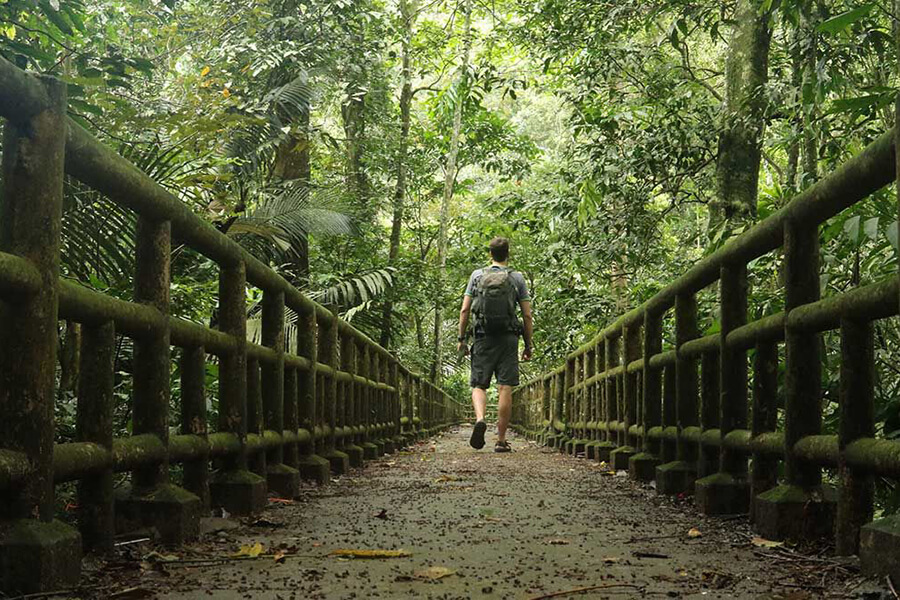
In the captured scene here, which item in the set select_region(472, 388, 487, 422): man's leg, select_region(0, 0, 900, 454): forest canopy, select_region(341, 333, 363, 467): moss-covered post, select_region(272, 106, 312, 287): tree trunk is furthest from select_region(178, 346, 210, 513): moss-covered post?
select_region(272, 106, 312, 287): tree trunk

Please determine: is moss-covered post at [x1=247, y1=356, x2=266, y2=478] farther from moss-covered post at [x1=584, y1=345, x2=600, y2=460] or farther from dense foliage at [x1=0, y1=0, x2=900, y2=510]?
moss-covered post at [x1=584, y1=345, x2=600, y2=460]

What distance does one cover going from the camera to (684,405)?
498cm

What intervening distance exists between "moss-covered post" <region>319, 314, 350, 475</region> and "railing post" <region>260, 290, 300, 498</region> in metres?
1.44

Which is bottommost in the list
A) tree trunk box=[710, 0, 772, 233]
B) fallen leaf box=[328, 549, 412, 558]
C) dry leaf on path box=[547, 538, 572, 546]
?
dry leaf on path box=[547, 538, 572, 546]

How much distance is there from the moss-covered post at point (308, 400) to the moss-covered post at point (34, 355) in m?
3.50

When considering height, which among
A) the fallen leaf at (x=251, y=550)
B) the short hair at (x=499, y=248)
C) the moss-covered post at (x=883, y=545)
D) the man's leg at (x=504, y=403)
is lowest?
the fallen leaf at (x=251, y=550)

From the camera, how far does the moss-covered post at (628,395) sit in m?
6.85

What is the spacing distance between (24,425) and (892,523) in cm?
206

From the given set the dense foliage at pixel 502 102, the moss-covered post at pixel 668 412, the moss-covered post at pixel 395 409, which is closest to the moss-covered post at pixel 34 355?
the dense foliage at pixel 502 102

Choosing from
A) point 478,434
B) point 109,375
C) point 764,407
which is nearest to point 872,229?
point 764,407

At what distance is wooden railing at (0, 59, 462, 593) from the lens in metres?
2.14

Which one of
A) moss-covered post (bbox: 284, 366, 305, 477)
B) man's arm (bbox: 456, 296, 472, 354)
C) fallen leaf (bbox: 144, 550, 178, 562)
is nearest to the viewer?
fallen leaf (bbox: 144, 550, 178, 562)

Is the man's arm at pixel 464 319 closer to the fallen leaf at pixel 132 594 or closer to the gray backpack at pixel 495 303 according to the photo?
the gray backpack at pixel 495 303

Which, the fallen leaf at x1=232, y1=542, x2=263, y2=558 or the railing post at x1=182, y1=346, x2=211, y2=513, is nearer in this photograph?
the fallen leaf at x1=232, y1=542, x2=263, y2=558
